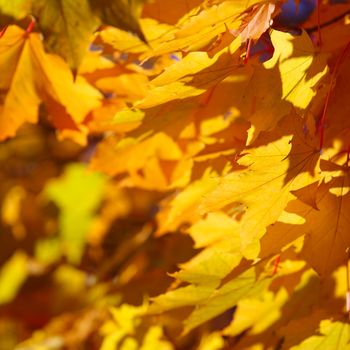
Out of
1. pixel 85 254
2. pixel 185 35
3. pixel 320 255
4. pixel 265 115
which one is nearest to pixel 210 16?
pixel 185 35

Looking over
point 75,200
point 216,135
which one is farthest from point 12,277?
point 216,135

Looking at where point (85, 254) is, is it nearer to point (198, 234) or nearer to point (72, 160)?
point (72, 160)

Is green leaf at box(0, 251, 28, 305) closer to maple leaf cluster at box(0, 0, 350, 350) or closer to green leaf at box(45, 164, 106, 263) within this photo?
green leaf at box(45, 164, 106, 263)

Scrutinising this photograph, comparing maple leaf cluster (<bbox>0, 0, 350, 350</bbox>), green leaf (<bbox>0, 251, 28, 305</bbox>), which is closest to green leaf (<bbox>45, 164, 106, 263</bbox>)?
green leaf (<bbox>0, 251, 28, 305</bbox>)

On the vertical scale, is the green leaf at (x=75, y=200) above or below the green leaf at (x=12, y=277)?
above

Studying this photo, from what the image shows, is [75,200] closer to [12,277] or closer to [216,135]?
[12,277]

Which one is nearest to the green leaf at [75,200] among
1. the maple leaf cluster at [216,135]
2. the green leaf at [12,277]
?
the green leaf at [12,277]

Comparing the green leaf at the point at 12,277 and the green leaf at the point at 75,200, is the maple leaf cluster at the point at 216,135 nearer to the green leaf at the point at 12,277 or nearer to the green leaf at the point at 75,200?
the green leaf at the point at 75,200

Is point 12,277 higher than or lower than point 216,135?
lower
